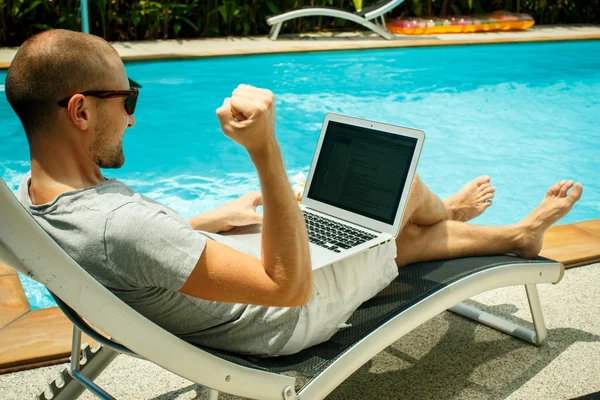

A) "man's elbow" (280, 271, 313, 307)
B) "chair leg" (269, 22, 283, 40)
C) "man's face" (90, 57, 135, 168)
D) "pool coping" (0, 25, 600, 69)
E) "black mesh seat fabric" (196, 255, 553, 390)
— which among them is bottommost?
"black mesh seat fabric" (196, 255, 553, 390)

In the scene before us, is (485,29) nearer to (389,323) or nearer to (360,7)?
(360,7)

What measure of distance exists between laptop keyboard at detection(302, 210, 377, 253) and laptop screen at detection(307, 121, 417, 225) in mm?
92

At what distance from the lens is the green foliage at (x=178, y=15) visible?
31.5 ft

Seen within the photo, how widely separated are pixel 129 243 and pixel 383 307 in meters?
0.99

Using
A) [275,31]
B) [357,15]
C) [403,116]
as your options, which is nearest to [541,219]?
[403,116]

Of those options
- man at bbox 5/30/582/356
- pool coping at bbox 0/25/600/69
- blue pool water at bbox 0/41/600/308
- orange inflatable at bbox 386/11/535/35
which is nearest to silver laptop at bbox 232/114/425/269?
man at bbox 5/30/582/356

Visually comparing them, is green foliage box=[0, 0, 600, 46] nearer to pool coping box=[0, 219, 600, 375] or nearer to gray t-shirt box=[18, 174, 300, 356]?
pool coping box=[0, 219, 600, 375]

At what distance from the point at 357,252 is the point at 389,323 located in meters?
0.23

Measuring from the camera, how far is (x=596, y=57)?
34.8 ft

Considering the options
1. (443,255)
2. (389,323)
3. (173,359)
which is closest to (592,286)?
(443,255)

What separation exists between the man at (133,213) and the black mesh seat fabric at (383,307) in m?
0.08

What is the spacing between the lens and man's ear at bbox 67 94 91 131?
5.22ft

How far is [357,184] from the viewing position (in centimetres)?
244

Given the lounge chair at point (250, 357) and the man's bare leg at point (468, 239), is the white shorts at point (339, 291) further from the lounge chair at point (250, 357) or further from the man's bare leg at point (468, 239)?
the man's bare leg at point (468, 239)
